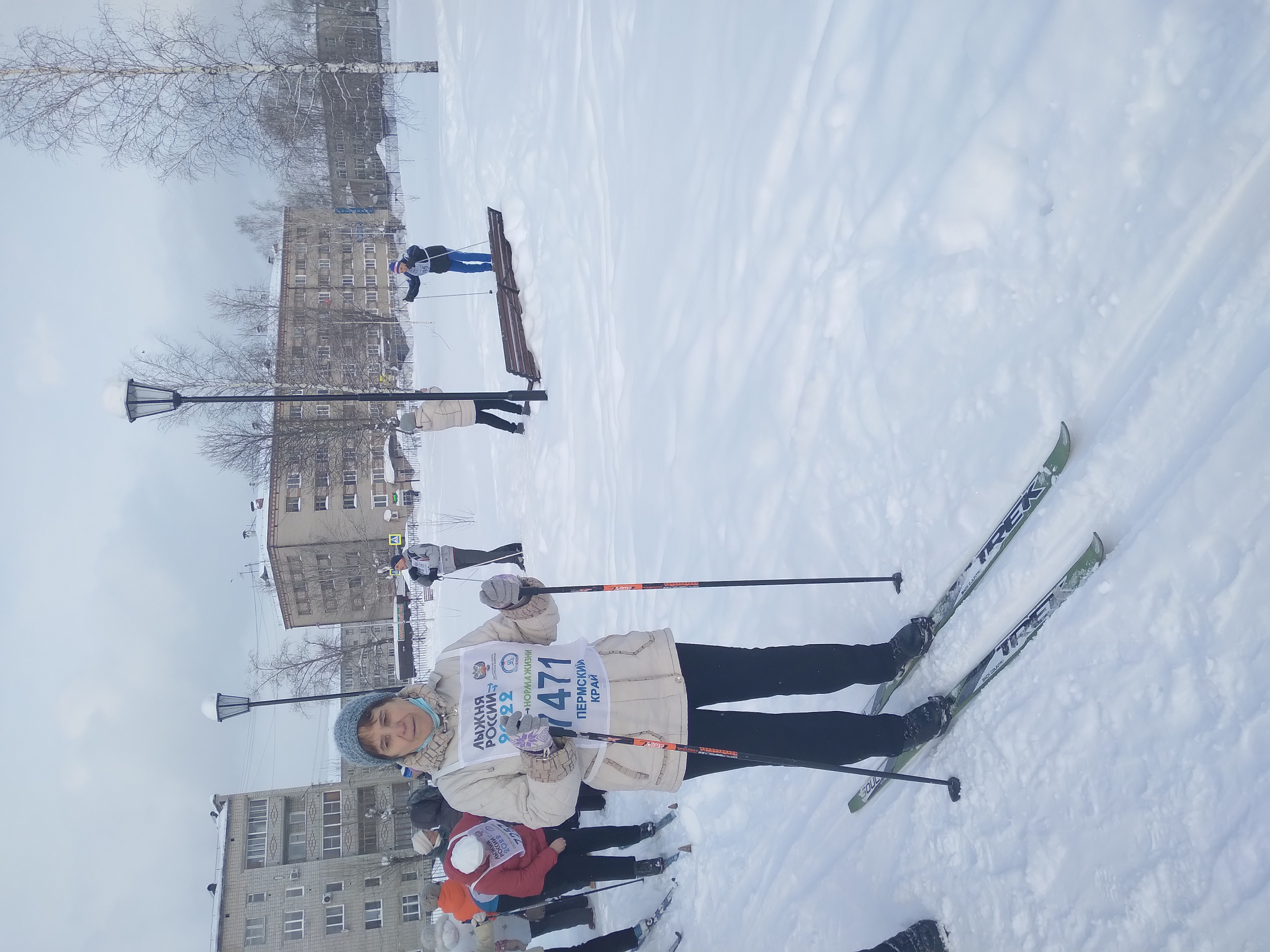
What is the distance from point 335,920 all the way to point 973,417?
23378mm

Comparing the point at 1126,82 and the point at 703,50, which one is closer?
the point at 1126,82

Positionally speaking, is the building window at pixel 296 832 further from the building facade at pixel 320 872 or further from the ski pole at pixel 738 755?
the ski pole at pixel 738 755

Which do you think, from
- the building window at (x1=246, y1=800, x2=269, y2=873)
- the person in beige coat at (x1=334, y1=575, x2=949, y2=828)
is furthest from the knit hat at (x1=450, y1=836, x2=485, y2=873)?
the building window at (x1=246, y1=800, x2=269, y2=873)

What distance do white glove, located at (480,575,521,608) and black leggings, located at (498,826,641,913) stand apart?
8.24 feet

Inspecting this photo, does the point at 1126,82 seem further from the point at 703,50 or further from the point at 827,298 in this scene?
the point at 703,50

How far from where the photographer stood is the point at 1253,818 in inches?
83.7

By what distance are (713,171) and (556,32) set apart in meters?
3.90

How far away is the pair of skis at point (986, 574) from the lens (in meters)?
2.75

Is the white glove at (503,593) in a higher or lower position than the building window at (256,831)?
lower

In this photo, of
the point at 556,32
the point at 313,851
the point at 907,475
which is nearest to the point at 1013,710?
the point at 907,475

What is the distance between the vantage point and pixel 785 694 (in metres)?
3.31

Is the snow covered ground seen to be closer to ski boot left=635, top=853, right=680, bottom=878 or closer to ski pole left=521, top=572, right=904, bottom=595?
ski pole left=521, top=572, right=904, bottom=595

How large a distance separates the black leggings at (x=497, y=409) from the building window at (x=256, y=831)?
18.9 metres

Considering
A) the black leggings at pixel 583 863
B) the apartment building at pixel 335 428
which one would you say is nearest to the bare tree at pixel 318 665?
the apartment building at pixel 335 428
